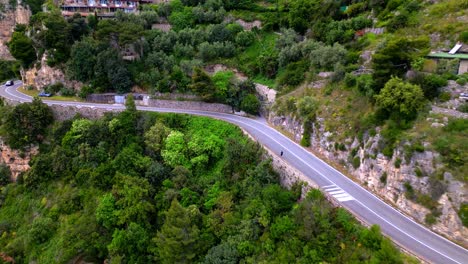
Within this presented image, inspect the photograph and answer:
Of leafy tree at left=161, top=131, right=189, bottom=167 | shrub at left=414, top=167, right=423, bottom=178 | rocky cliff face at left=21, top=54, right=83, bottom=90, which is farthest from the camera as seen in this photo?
rocky cliff face at left=21, top=54, right=83, bottom=90

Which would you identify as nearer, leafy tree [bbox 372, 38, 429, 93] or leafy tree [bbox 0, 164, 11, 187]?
leafy tree [bbox 372, 38, 429, 93]

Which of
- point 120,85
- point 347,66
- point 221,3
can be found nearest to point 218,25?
point 221,3

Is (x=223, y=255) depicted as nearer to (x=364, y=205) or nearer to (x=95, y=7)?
(x=364, y=205)

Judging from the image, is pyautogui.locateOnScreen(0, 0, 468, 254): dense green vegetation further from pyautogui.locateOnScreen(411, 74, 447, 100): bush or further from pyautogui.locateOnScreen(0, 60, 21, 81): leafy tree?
pyautogui.locateOnScreen(0, 60, 21, 81): leafy tree

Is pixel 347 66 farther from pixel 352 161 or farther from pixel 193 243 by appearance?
pixel 193 243

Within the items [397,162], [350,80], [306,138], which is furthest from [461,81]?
[306,138]

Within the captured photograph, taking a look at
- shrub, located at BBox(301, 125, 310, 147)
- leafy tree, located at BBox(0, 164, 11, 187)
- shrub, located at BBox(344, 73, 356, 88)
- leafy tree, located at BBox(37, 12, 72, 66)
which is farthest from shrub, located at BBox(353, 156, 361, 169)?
leafy tree, located at BBox(37, 12, 72, 66)

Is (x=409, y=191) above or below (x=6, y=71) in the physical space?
above
